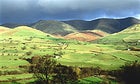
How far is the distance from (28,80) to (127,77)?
49186 millimetres

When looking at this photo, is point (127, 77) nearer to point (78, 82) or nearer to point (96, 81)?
point (96, 81)

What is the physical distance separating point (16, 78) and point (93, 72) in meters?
46.0

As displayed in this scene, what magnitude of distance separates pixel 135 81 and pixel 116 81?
9.95 meters

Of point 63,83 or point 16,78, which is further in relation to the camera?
point 16,78

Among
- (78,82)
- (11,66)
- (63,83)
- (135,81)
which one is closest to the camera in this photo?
(63,83)

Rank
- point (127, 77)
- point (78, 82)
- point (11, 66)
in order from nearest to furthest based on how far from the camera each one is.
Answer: point (78, 82) → point (127, 77) → point (11, 66)

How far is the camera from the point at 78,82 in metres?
130

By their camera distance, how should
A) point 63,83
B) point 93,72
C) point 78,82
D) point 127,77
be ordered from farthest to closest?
point 93,72 < point 127,77 < point 78,82 < point 63,83

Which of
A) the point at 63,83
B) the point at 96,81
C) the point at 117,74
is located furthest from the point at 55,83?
the point at 117,74

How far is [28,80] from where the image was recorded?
145750 millimetres

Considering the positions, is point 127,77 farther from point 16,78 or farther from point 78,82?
point 16,78

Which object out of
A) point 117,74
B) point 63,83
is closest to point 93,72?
point 117,74

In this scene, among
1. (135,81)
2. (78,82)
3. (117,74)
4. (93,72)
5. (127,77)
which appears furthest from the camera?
(93,72)

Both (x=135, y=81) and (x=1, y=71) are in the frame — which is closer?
(x=135, y=81)
